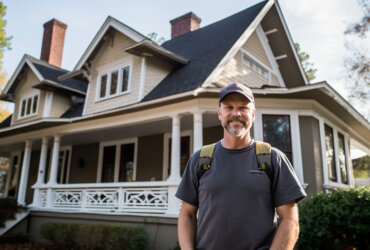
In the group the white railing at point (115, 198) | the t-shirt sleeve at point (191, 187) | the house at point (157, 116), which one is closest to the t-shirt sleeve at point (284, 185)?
the t-shirt sleeve at point (191, 187)

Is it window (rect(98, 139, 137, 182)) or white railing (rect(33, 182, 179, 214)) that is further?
window (rect(98, 139, 137, 182))

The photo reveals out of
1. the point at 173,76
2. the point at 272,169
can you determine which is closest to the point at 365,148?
the point at 173,76

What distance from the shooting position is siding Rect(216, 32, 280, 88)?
10.7 meters

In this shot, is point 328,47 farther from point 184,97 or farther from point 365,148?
point 184,97

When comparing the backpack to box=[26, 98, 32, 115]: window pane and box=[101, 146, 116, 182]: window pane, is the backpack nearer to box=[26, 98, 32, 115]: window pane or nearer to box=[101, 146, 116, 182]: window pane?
box=[101, 146, 116, 182]: window pane

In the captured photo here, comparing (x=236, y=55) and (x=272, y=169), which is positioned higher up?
(x=236, y=55)

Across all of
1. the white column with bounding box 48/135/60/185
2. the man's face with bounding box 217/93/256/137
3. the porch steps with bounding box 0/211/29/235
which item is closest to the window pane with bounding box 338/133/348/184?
the white column with bounding box 48/135/60/185

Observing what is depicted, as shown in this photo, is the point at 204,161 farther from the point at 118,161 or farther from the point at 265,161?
the point at 118,161

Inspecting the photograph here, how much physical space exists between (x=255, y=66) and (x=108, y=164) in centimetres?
727

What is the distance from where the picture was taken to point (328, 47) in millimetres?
21484

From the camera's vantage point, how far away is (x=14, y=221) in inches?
445

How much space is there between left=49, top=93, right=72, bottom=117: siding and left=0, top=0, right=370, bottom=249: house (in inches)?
1.7

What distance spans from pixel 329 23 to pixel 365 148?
26.6 feet

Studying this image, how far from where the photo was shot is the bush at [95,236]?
26.9 feet
